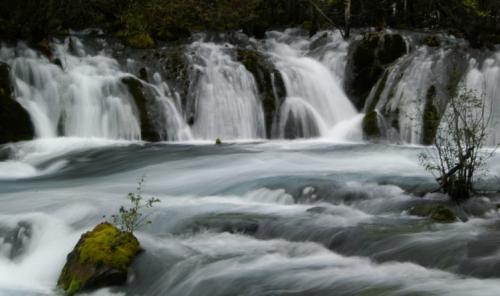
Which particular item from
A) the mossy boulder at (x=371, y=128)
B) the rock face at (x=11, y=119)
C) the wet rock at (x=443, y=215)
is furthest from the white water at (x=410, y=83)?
the rock face at (x=11, y=119)

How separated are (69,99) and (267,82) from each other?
588cm

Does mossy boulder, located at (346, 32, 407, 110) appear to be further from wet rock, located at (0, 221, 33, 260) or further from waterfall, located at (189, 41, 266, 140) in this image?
wet rock, located at (0, 221, 33, 260)

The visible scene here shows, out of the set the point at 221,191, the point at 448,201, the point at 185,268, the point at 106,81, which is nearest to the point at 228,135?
the point at 106,81

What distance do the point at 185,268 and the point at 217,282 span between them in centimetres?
59

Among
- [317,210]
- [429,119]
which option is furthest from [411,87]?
[317,210]

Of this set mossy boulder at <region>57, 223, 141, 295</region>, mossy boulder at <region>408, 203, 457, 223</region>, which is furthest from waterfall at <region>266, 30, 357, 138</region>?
mossy boulder at <region>57, 223, 141, 295</region>

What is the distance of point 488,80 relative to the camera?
16.5 meters

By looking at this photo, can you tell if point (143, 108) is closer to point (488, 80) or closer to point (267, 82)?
point (267, 82)

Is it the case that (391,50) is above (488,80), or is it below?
above

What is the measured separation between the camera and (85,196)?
9.81 metres

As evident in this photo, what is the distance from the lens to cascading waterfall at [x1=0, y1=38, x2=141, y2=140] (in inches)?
620

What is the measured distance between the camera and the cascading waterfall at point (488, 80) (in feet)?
53.2

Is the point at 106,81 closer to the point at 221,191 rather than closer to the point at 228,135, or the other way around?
the point at 228,135

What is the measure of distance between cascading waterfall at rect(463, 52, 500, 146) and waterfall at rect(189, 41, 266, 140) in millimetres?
6003
